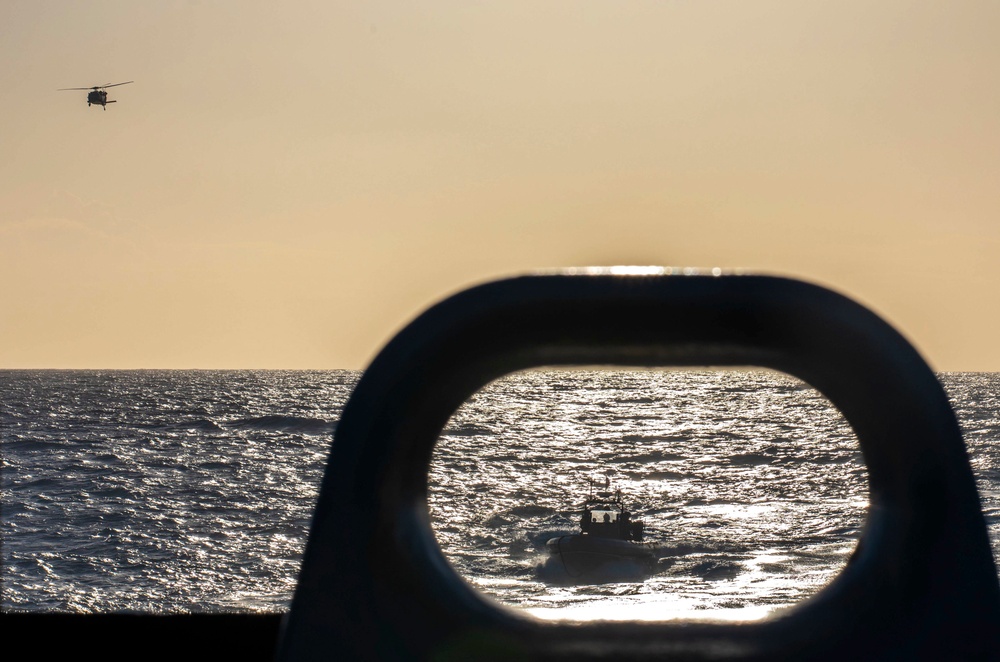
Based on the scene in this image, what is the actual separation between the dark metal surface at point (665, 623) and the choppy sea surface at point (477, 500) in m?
0.09

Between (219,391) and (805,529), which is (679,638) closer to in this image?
(805,529)

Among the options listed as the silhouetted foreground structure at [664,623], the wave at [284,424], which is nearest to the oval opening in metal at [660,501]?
the silhouetted foreground structure at [664,623]

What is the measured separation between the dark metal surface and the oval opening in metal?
0.06 m

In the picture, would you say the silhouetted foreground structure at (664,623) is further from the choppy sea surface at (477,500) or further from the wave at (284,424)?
the wave at (284,424)

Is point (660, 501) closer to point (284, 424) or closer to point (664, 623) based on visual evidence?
point (284, 424)

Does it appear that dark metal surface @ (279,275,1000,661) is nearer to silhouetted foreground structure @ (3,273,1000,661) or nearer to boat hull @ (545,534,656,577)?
silhouetted foreground structure @ (3,273,1000,661)

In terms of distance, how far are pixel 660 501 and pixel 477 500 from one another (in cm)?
847

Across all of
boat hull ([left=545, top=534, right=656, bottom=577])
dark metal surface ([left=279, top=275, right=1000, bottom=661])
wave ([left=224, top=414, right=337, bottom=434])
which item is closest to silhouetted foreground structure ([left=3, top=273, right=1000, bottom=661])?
dark metal surface ([left=279, top=275, right=1000, bottom=661])

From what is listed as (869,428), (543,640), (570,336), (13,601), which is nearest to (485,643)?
(543,640)

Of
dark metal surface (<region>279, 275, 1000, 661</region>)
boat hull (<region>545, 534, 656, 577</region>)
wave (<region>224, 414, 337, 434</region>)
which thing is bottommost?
boat hull (<region>545, 534, 656, 577</region>)

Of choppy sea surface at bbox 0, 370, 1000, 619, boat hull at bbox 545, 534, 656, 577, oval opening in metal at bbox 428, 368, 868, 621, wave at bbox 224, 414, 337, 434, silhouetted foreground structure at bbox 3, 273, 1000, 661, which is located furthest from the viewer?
wave at bbox 224, 414, 337, 434

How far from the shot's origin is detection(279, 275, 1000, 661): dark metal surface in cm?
102

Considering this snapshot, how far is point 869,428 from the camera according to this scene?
1.11 metres

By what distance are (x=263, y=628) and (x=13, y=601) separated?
25.7 m
